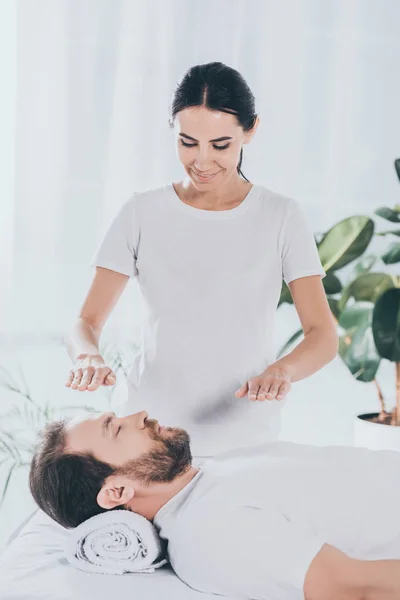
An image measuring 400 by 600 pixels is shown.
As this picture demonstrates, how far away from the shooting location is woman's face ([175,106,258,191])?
1.66m

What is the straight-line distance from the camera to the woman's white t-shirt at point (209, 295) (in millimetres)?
1765

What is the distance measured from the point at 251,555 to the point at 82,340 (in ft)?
2.07

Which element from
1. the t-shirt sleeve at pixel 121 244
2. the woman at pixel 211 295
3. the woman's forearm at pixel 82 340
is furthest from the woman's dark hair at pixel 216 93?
the woman's forearm at pixel 82 340

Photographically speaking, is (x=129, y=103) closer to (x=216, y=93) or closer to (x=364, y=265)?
(x=364, y=265)

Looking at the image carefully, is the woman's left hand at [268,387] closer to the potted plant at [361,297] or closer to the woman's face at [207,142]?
the woman's face at [207,142]

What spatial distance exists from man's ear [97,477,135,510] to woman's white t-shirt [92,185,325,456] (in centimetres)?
30

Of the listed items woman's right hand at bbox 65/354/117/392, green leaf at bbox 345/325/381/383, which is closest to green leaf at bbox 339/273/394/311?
green leaf at bbox 345/325/381/383

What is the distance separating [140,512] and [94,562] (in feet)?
0.41

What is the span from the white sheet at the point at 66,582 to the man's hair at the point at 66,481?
89 millimetres

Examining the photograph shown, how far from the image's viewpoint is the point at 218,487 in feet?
4.81

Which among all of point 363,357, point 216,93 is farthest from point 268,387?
point 363,357

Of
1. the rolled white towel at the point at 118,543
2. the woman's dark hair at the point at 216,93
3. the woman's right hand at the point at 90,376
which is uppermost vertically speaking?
the woman's dark hair at the point at 216,93

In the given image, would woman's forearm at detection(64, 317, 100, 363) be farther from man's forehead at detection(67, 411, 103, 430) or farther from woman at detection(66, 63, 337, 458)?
man's forehead at detection(67, 411, 103, 430)

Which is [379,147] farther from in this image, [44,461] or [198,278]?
[44,461]
